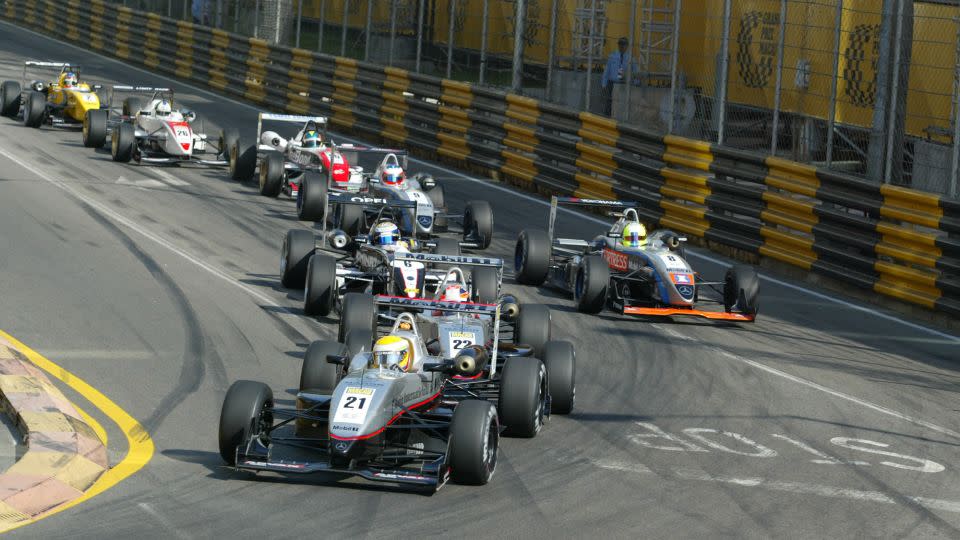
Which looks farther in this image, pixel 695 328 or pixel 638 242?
pixel 638 242

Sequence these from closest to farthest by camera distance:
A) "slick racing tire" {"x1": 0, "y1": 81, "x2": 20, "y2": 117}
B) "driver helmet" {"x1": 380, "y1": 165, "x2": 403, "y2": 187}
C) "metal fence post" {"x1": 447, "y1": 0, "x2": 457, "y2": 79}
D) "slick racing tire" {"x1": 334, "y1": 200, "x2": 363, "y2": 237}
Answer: "slick racing tire" {"x1": 334, "y1": 200, "x2": 363, "y2": 237}
"driver helmet" {"x1": 380, "y1": 165, "x2": 403, "y2": 187}
"metal fence post" {"x1": 447, "y1": 0, "x2": 457, "y2": 79}
"slick racing tire" {"x1": 0, "y1": 81, "x2": 20, "y2": 117}

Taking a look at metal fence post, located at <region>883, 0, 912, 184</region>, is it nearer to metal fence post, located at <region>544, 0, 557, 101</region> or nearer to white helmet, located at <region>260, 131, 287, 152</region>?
metal fence post, located at <region>544, 0, 557, 101</region>

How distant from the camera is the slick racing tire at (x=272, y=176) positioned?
77.2ft

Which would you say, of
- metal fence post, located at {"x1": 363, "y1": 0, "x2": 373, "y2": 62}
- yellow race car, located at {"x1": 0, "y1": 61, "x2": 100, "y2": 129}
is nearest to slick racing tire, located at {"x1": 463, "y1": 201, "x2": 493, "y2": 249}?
yellow race car, located at {"x1": 0, "y1": 61, "x2": 100, "y2": 129}

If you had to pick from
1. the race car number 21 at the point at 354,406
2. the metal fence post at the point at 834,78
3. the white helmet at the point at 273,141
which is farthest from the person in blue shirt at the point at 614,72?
the race car number 21 at the point at 354,406

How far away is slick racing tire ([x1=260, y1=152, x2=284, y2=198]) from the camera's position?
23531 millimetres

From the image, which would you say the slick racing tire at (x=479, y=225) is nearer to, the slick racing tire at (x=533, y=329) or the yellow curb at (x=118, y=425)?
the slick racing tire at (x=533, y=329)

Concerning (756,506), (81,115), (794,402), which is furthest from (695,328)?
(81,115)

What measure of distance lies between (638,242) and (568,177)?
7.47m

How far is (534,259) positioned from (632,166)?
19.1 ft

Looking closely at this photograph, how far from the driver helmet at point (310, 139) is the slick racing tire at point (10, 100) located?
933 cm

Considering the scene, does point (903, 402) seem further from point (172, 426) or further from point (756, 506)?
point (172, 426)

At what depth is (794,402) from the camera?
13383 millimetres

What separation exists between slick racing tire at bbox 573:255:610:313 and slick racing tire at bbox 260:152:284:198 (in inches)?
320
